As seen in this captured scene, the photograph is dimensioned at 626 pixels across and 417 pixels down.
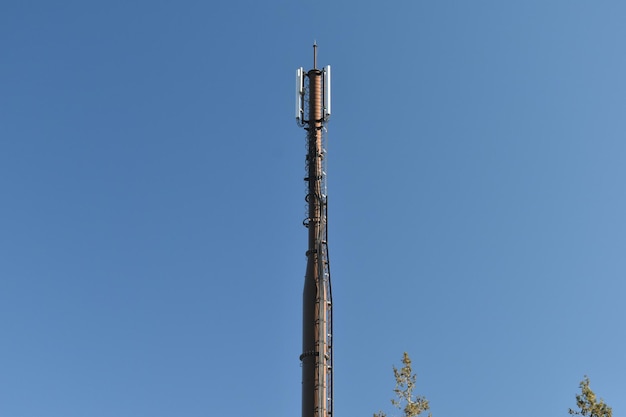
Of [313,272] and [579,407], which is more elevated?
[313,272]

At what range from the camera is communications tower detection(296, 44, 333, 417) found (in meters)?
56.1

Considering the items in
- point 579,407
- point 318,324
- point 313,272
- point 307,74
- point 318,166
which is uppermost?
point 307,74

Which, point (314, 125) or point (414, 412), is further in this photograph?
point (314, 125)

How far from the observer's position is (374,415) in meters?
54.7

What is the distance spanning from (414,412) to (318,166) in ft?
65.3

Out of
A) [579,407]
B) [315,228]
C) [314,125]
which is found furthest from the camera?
[314,125]

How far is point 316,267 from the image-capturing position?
2384 inches

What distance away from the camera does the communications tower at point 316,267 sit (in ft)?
184

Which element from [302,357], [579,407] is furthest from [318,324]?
[579,407]

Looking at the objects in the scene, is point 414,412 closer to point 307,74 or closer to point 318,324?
point 318,324

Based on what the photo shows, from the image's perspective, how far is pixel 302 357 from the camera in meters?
58.0

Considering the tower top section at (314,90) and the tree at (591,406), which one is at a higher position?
the tower top section at (314,90)

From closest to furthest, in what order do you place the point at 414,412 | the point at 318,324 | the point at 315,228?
the point at 414,412 < the point at 318,324 < the point at 315,228

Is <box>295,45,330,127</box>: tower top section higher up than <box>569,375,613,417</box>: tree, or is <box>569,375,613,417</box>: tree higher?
<box>295,45,330,127</box>: tower top section
